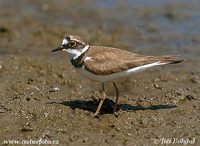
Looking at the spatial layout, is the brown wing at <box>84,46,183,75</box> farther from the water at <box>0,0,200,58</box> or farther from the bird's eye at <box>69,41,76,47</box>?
the water at <box>0,0,200,58</box>

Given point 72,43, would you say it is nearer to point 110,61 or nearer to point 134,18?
point 110,61

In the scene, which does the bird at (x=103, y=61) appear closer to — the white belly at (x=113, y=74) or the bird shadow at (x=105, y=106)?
the white belly at (x=113, y=74)

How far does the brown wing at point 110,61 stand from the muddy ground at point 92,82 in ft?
2.48

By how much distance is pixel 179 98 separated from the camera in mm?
10609

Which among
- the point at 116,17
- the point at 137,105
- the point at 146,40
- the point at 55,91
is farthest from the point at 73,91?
the point at 116,17

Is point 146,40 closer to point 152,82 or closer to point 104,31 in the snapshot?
point 104,31

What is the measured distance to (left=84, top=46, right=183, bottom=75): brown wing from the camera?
9.55m

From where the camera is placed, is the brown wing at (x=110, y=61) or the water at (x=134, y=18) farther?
the water at (x=134, y=18)

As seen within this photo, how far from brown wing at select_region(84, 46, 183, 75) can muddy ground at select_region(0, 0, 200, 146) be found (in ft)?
2.48

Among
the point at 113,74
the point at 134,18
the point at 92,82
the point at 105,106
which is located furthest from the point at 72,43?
the point at 134,18

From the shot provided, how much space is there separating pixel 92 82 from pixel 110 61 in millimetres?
2065

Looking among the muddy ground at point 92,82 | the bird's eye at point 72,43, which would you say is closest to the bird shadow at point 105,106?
the muddy ground at point 92,82

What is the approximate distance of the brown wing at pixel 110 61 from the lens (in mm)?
9547

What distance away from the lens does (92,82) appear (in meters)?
11.7
